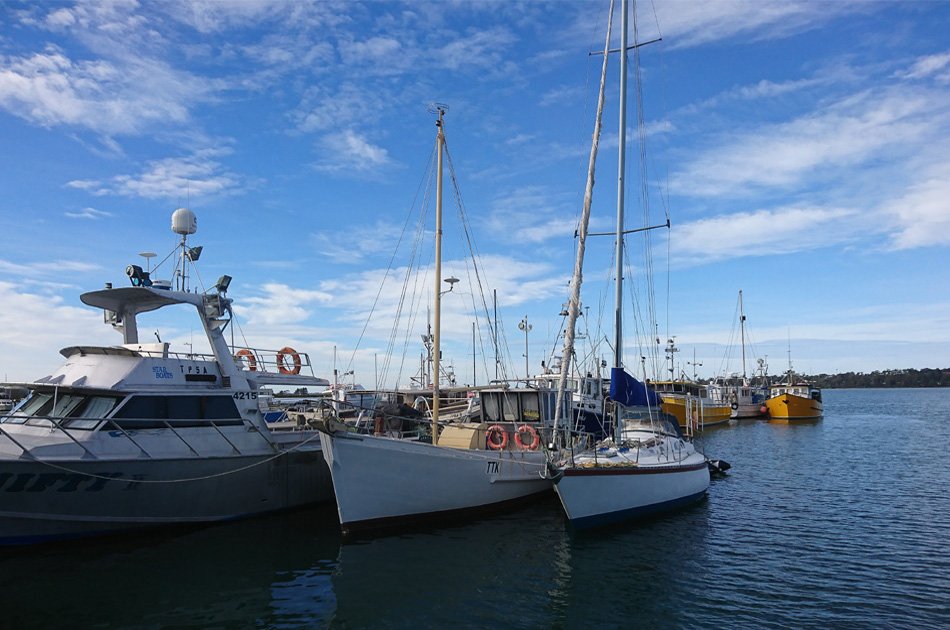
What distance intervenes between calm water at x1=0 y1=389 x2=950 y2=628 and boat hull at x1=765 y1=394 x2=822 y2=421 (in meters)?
50.2

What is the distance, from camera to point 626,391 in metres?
18.8

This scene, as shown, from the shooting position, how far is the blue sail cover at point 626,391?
61.3 ft

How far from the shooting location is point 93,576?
1277 cm

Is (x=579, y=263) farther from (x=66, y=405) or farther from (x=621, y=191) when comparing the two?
(x=66, y=405)

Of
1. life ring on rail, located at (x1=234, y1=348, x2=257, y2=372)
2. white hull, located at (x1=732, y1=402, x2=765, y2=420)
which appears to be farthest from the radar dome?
white hull, located at (x1=732, y1=402, x2=765, y2=420)

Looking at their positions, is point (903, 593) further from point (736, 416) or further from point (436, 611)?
point (736, 416)

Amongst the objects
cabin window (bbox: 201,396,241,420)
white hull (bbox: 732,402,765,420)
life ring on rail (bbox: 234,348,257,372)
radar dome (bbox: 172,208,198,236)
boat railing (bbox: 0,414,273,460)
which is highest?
radar dome (bbox: 172,208,198,236)

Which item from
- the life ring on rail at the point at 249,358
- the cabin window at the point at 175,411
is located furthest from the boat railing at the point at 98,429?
the life ring on rail at the point at 249,358

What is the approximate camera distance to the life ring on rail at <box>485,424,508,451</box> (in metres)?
18.5

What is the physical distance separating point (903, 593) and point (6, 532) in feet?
63.6

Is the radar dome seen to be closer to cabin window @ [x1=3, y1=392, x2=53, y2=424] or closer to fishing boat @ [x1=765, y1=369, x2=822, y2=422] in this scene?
cabin window @ [x1=3, y1=392, x2=53, y2=424]

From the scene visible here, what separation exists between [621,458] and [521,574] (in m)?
5.87

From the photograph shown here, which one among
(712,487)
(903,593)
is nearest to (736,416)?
(712,487)

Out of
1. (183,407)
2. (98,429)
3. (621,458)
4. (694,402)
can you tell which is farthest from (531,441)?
(694,402)
